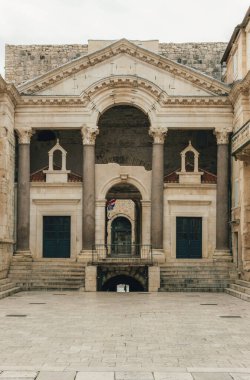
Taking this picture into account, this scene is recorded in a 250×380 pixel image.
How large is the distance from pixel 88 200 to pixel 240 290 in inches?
336

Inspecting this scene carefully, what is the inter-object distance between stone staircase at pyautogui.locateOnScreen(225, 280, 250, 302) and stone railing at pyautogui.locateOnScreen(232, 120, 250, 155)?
5392 mm

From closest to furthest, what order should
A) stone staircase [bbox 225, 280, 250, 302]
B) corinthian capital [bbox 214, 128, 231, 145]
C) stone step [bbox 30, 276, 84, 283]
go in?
stone staircase [bbox 225, 280, 250, 302]
stone step [bbox 30, 276, 84, 283]
corinthian capital [bbox 214, 128, 231, 145]

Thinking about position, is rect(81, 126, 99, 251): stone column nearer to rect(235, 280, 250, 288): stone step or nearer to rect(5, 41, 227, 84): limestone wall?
rect(235, 280, 250, 288): stone step

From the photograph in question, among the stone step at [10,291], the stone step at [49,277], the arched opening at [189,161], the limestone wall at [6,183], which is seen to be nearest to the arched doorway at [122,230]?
the arched opening at [189,161]

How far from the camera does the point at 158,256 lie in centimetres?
2991

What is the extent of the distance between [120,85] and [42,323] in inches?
655

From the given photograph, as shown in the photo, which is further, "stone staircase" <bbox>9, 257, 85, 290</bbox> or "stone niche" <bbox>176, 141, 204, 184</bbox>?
"stone niche" <bbox>176, 141, 204, 184</bbox>

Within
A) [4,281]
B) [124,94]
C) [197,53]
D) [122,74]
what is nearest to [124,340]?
[4,281]

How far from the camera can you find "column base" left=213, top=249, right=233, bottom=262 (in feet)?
97.3

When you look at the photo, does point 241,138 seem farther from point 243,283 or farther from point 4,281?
point 4,281

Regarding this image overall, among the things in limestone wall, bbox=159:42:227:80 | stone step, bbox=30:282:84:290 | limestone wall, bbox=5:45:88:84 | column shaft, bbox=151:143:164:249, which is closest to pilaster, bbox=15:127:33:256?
stone step, bbox=30:282:84:290

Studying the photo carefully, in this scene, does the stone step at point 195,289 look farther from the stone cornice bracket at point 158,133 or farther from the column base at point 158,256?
the stone cornice bracket at point 158,133

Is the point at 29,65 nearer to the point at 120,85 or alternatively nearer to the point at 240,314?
the point at 120,85

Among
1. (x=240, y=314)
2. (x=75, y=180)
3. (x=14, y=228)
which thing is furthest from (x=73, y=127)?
(x=240, y=314)
